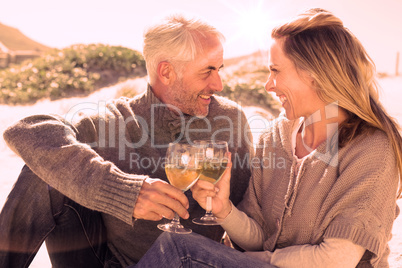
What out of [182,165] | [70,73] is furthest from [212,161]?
[70,73]

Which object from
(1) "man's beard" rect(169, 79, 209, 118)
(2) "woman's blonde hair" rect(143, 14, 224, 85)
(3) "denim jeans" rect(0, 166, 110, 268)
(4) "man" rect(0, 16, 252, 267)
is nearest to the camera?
(4) "man" rect(0, 16, 252, 267)

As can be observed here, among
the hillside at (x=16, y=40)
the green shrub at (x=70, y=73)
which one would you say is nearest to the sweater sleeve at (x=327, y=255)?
the green shrub at (x=70, y=73)

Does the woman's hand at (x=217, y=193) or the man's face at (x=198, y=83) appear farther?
the man's face at (x=198, y=83)

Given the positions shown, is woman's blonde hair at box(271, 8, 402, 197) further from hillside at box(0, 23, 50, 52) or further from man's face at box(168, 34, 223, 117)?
hillside at box(0, 23, 50, 52)

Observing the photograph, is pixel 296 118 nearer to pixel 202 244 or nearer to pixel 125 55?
pixel 202 244

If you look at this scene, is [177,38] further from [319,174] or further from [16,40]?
[16,40]

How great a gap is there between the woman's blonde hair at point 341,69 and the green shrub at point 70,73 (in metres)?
11.4

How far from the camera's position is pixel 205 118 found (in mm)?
3654

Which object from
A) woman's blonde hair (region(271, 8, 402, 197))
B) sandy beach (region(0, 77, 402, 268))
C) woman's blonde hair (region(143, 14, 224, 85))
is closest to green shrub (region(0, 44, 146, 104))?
sandy beach (region(0, 77, 402, 268))

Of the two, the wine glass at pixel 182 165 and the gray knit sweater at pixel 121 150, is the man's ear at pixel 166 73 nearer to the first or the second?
the gray knit sweater at pixel 121 150

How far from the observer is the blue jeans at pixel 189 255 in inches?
91.8

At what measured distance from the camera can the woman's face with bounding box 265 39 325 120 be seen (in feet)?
9.05

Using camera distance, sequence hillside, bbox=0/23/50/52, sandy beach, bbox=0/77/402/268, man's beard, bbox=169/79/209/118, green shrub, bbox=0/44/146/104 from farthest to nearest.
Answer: hillside, bbox=0/23/50/52 < green shrub, bbox=0/44/146/104 < sandy beach, bbox=0/77/402/268 < man's beard, bbox=169/79/209/118

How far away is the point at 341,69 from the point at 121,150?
65.6 inches
